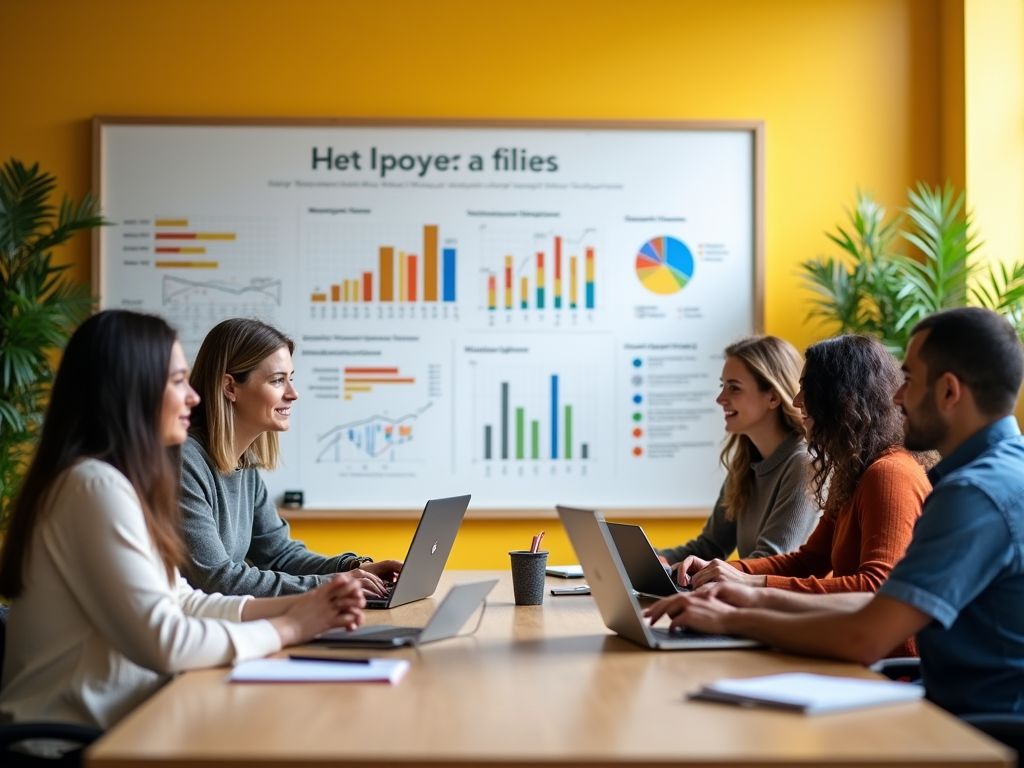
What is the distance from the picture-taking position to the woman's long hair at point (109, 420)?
173cm

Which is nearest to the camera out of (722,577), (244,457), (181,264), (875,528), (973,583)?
(973,583)

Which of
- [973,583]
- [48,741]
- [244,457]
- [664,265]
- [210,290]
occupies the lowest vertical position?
[48,741]

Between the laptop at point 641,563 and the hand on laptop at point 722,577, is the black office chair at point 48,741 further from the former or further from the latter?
the hand on laptop at point 722,577

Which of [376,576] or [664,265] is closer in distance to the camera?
[376,576]

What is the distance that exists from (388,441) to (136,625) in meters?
2.50

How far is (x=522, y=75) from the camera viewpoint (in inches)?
163

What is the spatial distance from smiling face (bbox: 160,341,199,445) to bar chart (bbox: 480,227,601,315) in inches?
89.9

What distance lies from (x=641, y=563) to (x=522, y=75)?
2.39 metres

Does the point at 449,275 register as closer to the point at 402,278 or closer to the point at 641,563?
the point at 402,278

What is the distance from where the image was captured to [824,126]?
4.22 metres

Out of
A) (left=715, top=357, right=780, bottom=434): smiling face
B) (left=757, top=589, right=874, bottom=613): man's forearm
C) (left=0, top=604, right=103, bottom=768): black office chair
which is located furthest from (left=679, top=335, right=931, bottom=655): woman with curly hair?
(left=0, top=604, right=103, bottom=768): black office chair

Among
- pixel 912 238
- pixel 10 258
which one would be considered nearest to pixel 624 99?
pixel 912 238

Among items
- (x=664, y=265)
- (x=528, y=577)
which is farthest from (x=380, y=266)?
(x=528, y=577)

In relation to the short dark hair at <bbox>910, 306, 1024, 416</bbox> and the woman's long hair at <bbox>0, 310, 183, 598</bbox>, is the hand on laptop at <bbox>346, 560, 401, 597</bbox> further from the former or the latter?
the short dark hair at <bbox>910, 306, 1024, 416</bbox>
